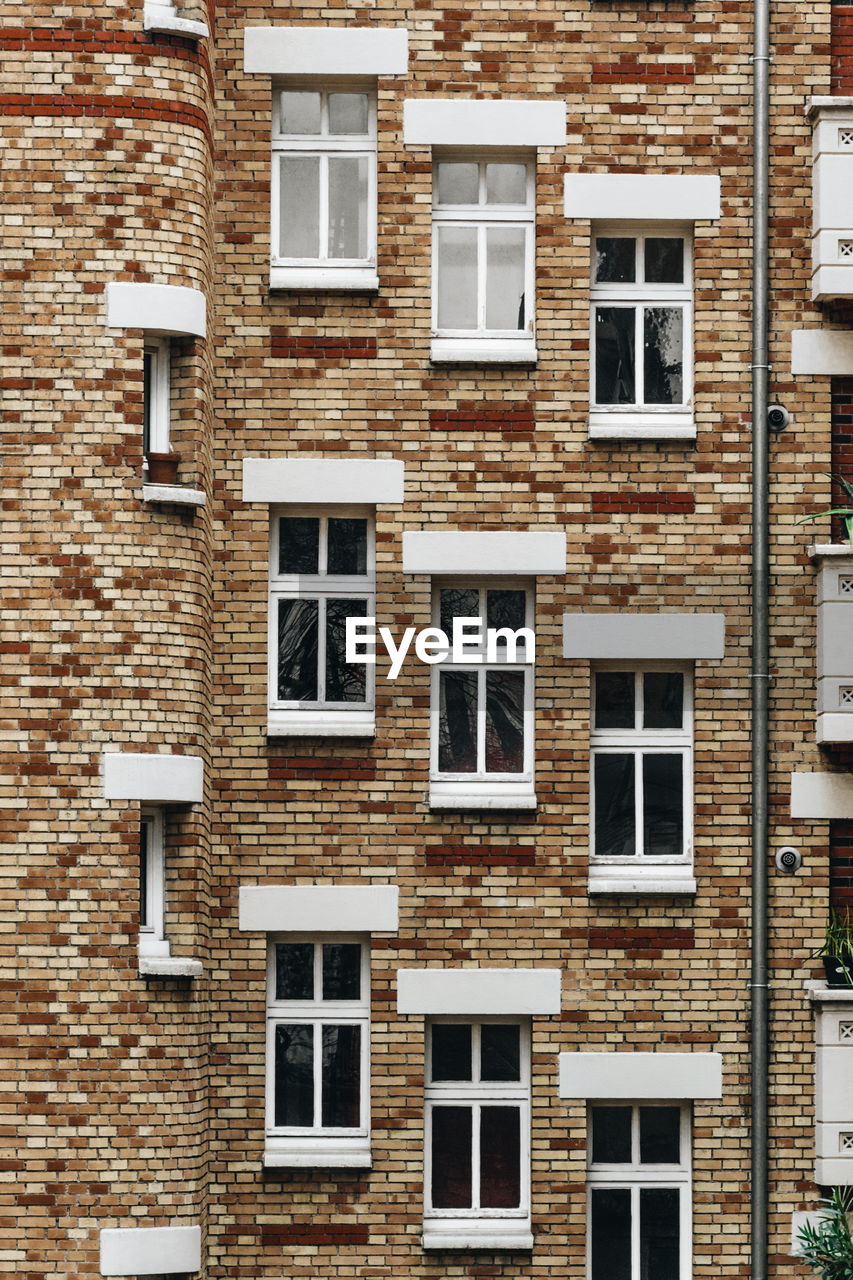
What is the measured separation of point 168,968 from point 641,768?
447cm

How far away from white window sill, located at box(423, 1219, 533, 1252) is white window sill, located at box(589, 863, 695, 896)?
2.94 meters

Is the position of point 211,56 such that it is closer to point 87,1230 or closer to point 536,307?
point 536,307

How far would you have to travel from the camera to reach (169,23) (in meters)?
14.6

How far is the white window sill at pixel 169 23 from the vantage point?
48.0ft

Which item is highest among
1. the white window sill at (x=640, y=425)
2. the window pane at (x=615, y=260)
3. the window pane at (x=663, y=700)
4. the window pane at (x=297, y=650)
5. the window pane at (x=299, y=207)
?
the window pane at (x=299, y=207)

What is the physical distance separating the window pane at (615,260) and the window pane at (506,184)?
2.68 ft

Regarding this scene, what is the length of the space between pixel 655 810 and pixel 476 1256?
4.08 metres

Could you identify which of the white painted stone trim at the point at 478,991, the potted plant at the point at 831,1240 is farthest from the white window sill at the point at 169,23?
the potted plant at the point at 831,1240

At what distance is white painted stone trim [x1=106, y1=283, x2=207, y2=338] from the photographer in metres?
14.6

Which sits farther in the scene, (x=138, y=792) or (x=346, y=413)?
(x=346, y=413)

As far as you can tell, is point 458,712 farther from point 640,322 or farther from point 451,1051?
point 640,322

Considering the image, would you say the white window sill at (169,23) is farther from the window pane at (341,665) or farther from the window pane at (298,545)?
the window pane at (341,665)

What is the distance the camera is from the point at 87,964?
1415cm

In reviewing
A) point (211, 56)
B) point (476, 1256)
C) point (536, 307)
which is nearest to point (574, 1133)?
point (476, 1256)
